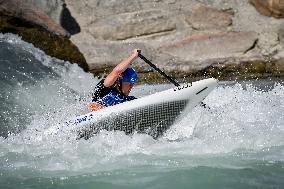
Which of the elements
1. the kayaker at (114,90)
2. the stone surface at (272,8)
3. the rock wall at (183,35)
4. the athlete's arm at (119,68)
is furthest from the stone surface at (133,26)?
the athlete's arm at (119,68)

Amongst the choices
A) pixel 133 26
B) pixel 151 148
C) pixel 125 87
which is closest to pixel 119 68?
pixel 125 87

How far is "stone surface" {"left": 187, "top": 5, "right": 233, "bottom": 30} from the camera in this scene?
1187cm

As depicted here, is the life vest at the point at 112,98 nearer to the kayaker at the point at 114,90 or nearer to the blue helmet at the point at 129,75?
the kayaker at the point at 114,90

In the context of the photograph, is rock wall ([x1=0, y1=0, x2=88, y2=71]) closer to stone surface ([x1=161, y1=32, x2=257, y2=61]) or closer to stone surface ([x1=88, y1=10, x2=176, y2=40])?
stone surface ([x1=88, y1=10, x2=176, y2=40])

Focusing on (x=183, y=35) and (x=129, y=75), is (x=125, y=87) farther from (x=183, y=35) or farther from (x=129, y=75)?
(x=183, y=35)

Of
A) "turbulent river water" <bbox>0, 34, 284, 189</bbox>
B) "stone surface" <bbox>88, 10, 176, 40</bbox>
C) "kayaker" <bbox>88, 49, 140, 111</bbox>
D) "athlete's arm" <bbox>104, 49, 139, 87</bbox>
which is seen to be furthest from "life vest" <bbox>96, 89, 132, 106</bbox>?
"stone surface" <bbox>88, 10, 176, 40</bbox>

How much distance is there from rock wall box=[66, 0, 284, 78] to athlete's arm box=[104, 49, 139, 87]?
5057mm

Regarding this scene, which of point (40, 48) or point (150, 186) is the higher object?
point (40, 48)

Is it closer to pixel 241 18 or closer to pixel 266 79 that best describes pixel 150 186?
pixel 266 79

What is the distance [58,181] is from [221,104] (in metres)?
4.35

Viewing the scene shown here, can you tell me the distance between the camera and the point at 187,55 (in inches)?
458

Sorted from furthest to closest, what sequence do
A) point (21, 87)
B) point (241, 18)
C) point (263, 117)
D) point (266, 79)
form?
point (241, 18), point (266, 79), point (21, 87), point (263, 117)

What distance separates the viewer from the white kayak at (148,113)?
6.37m

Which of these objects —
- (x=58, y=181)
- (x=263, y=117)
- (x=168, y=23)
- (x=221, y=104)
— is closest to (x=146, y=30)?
(x=168, y=23)
